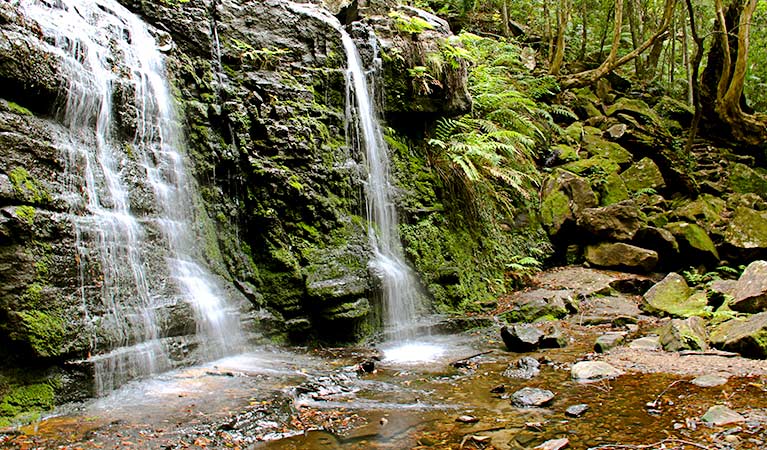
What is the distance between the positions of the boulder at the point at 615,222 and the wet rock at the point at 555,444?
26.8ft

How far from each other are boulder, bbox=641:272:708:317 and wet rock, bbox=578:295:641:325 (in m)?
0.26

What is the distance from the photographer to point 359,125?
Result: 8.28 meters

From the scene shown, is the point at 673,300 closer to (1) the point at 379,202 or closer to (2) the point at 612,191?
(2) the point at 612,191

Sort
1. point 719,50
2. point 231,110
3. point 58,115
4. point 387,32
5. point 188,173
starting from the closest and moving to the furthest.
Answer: point 58,115
point 188,173
point 231,110
point 387,32
point 719,50

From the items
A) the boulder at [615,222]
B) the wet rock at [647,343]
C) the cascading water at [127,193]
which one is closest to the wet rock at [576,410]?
the wet rock at [647,343]

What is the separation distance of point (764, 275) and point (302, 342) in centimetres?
609

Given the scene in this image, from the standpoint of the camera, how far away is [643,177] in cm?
1307

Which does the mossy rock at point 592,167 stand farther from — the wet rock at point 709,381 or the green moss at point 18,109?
the green moss at point 18,109

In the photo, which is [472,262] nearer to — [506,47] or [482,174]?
[482,174]

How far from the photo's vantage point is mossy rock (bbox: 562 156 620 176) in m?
12.5

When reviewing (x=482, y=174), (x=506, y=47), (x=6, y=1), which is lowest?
(x=482, y=174)

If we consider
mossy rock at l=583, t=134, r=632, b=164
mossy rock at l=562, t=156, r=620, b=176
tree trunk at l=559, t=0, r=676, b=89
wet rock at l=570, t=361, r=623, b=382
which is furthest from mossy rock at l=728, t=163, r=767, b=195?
wet rock at l=570, t=361, r=623, b=382

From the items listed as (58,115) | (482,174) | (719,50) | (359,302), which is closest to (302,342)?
(359,302)

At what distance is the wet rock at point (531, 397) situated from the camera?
424cm
